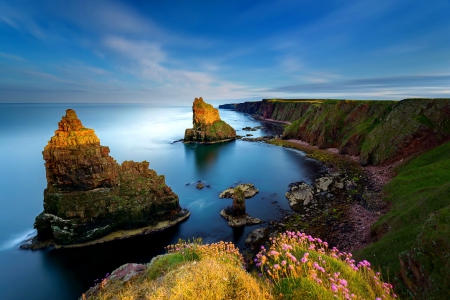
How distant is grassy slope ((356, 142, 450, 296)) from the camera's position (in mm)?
17422

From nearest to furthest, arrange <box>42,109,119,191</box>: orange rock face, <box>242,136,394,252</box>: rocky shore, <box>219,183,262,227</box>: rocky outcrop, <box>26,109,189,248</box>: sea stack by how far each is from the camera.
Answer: <box>242,136,394,252</box>: rocky shore
<box>26,109,189,248</box>: sea stack
<box>42,109,119,191</box>: orange rock face
<box>219,183,262,227</box>: rocky outcrop

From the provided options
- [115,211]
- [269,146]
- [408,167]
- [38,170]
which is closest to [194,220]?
[115,211]

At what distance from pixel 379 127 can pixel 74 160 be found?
74814 millimetres

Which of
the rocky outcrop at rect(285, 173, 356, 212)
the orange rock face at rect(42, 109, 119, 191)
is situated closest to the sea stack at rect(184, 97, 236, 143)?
the rocky outcrop at rect(285, 173, 356, 212)

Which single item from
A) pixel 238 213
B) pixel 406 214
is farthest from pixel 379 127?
pixel 238 213

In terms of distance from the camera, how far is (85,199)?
104 feet

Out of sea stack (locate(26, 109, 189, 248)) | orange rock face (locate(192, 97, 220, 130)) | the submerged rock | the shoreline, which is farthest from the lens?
orange rock face (locate(192, 97, 220, 130))

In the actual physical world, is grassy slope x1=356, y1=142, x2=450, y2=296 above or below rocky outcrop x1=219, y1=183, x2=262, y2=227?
above

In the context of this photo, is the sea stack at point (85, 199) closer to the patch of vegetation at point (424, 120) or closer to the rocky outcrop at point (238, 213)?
the rocky outcrop at point (238, 213)

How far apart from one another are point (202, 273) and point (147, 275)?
529 cm

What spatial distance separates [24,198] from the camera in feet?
151

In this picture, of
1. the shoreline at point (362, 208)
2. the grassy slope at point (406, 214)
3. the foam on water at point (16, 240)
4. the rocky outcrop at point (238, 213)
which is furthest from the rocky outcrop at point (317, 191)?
the foam on water at point (16, 240)

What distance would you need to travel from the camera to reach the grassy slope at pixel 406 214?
686 inches

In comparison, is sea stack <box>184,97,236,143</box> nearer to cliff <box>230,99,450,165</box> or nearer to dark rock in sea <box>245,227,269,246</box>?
cliff <box>230,99,450,165</box>
